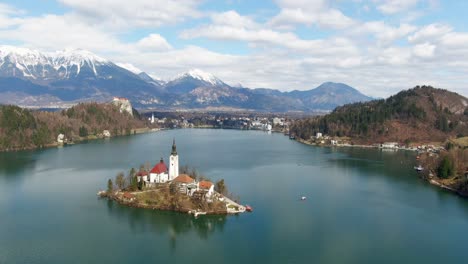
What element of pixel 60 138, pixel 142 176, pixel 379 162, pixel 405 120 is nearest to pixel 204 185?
pixel 142 176

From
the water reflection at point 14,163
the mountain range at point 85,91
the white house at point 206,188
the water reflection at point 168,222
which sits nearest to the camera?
the water reflection at point 168,222

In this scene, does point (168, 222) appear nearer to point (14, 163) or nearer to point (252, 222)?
point (252, 222)

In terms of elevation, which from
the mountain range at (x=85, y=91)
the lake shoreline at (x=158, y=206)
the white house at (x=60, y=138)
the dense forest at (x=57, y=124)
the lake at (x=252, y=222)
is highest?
the mountain range at (x=85, y=91)

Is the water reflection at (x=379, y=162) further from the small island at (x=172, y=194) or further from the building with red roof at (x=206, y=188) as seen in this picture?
the small island at (x=172, y=194)

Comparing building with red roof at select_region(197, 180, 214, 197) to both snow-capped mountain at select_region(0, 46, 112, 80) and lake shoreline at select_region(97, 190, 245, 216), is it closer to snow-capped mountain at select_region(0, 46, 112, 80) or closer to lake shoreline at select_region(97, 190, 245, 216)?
lake shoreline at select_region(97, 190, 245, 216)

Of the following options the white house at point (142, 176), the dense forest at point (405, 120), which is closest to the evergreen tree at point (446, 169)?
the white house at point (142, 176)

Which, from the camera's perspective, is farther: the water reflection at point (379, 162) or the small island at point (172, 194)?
the water reflection at point (379, 162)

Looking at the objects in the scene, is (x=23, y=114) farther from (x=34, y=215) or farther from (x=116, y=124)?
(x=34, y=215)
